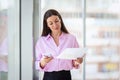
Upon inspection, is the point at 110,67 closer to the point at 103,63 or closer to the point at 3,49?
the point at 103,63

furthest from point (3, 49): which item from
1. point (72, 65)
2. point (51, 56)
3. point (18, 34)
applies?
point (72, 65)

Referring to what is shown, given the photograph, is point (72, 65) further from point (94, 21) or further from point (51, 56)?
point (94, 21)

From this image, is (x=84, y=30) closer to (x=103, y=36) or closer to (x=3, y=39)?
(x=103, y=36)

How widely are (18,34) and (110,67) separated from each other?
0.49 meters

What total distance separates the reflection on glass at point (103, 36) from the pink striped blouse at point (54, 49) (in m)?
0.09

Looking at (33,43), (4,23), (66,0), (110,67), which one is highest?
(66,0)

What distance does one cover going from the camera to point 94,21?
141 centimetres

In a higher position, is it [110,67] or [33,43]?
[33,43]

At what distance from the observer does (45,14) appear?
1412mm

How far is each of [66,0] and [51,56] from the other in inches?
11.4

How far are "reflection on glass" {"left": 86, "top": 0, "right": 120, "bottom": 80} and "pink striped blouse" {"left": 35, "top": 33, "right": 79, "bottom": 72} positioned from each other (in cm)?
9

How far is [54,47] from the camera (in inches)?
55.1

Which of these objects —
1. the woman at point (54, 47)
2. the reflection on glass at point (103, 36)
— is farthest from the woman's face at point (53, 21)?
the reflection on glass at point (103, 36)

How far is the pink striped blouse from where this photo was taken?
1.39 metres
